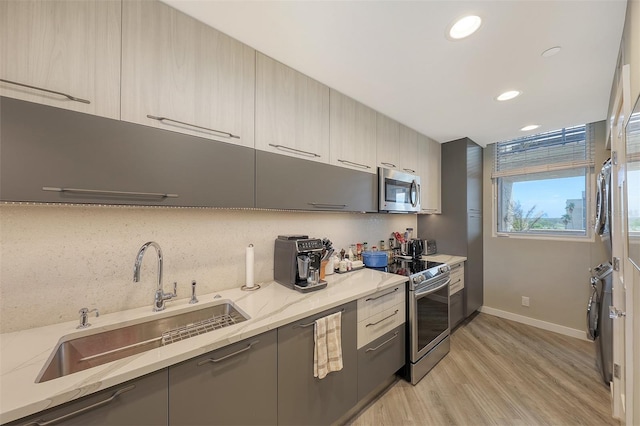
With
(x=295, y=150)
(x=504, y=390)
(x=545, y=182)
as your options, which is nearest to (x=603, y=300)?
(x=504, y=390)

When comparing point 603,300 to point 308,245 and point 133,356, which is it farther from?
point 133,356

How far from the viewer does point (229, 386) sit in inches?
39.3

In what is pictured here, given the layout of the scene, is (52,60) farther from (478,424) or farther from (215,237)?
(478,424)

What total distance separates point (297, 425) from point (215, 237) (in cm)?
119

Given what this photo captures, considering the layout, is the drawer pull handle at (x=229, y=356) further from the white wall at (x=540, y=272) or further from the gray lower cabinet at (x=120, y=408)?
the white wall at (x=540, y=272)

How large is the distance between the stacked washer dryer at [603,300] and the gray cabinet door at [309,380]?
2173 millimetres

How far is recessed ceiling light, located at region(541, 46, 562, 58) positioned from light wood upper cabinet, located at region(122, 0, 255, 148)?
185 centimetres

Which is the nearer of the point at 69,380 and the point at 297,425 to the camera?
the point at 69,380

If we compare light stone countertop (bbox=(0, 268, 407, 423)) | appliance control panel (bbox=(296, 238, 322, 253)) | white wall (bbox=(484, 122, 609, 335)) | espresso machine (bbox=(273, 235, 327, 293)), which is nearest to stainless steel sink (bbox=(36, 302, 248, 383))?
light stone countertop (bbox=(0, 268, 407, 423))

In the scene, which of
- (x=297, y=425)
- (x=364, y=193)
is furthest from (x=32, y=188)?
(x=364, y=193)

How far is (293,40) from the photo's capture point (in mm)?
1385

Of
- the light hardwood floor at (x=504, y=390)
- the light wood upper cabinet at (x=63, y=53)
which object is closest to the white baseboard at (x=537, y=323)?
the light hardwood floor at (x=504, y=390)

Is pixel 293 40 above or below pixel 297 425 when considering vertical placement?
above

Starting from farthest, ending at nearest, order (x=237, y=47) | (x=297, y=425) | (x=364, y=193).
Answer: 1. (x=364, y=193)
2. (x=237, y=47)
3. (x=297, y=425)
